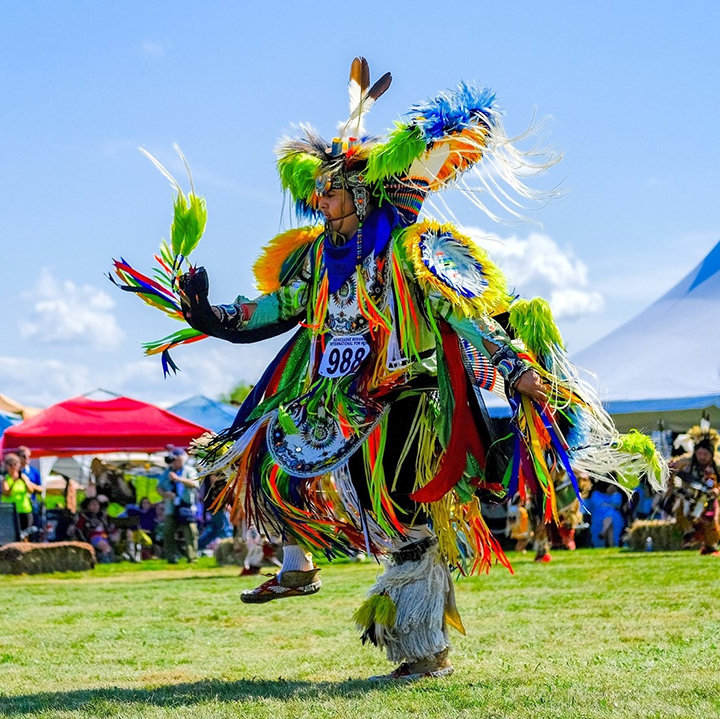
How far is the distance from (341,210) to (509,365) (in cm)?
96

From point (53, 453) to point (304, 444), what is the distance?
35.9ft

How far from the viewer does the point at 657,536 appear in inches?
508

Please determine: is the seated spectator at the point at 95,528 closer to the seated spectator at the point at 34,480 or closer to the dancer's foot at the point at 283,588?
the seated spectator at the point at 34,480

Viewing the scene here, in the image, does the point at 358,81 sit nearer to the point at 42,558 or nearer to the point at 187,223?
the point at 187,223

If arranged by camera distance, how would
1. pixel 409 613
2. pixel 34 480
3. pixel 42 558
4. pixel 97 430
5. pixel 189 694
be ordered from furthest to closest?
pixel 34 480 → pixel 97 430 → pixel 42 558 → pixel 409 613 → pixel 189 694

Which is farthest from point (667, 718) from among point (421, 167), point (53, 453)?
point (53, 453)

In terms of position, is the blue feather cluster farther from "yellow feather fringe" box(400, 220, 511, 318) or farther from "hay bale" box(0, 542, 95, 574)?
"hay bale" box(0, 542, 95, 574)

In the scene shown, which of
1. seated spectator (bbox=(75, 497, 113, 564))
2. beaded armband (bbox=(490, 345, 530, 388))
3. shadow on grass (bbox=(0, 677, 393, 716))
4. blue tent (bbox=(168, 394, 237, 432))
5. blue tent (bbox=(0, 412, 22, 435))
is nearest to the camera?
shadow on grass (bbox=(0, 677, 393, 716))

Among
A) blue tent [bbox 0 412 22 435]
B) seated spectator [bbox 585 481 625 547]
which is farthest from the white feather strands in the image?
blue tent [bbox 0 412 22 435]

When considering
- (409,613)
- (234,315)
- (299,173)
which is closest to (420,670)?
(409,613)

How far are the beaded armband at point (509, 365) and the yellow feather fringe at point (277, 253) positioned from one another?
109 centimetres

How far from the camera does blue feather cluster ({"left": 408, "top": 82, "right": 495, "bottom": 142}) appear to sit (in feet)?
14.6

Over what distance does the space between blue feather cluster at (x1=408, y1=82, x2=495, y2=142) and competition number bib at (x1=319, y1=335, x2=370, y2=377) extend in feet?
2.68

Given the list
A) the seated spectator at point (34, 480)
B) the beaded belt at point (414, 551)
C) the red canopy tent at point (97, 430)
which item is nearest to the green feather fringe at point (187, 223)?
the beaded belt at point (414, 551)
